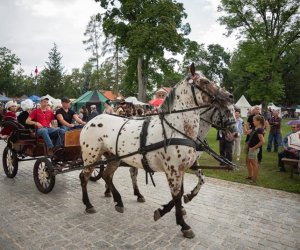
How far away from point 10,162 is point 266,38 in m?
30.2

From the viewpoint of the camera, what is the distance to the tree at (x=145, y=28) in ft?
83.2

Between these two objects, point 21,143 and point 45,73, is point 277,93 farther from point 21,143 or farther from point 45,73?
point 45,73

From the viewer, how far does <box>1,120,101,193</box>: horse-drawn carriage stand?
242 inches

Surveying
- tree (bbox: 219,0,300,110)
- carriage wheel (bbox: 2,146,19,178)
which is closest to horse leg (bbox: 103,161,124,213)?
carriage wheel (bbox: 2,146,19,178)

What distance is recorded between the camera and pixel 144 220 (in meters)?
4.89

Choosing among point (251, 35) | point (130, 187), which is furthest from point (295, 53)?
point (130, 187)

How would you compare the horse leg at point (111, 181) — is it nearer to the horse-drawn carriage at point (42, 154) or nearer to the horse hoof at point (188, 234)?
the horse-drawn carriage at point (42, 154)

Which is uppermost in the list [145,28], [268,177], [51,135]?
[145,28]

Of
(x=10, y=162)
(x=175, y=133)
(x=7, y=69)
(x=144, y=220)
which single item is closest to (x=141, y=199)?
(x=144, y=220)

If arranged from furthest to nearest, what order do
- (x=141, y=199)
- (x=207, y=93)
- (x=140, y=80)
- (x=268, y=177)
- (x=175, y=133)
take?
(x=140, y=80)
(x=268, y=177)
(x=141, y=199)
(x=175, y=133)
(x=207, y=93)

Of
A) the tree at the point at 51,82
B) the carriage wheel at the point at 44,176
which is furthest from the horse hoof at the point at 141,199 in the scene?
the tree at the point at 51,82

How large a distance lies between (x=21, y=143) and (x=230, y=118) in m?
5.33

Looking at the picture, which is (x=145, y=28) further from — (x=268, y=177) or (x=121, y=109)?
(x=268, y=177)

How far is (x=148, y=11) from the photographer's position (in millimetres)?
25609
